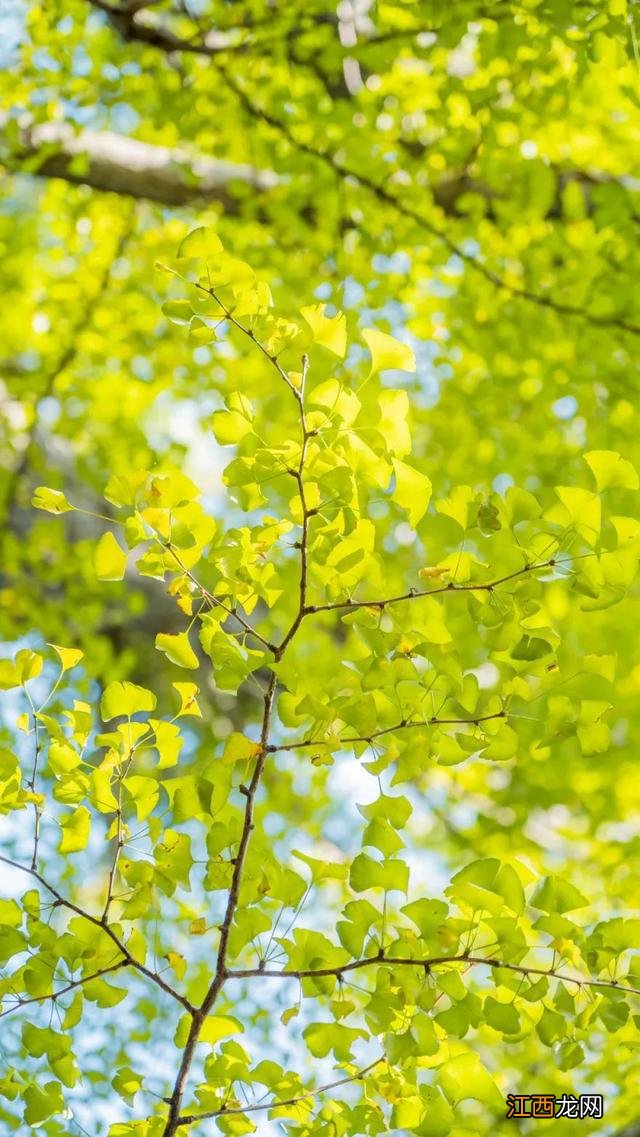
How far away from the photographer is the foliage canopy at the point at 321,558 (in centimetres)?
79

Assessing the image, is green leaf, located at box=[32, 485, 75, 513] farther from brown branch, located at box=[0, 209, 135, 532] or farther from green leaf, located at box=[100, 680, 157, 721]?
brown branch, located at box=[0, 209, 135, 532]

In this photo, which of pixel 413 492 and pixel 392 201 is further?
pixel 392 201

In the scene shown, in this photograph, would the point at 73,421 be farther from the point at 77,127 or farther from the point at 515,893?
the point at 515,893

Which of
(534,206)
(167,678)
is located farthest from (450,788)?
(534,206)

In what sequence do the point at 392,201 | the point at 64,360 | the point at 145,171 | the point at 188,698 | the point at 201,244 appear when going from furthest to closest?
the point at 64,360 → the point at 145,171 → the point at 392,201 → the point at 188,698 → the point at 201,244

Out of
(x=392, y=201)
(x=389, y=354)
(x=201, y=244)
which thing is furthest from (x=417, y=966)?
(x=392, y=201)

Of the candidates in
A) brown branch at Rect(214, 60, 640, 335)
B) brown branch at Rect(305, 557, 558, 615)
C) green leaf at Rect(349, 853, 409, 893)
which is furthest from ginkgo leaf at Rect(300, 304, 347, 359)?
brown branch at Rect(214, 60, 640, 335)

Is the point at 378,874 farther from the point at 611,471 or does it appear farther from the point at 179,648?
the point at 611,471

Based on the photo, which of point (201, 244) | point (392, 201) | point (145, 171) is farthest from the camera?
point (145, 171)

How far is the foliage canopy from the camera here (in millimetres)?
786

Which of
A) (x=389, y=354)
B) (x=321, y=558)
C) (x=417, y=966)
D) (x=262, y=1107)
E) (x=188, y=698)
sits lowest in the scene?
(x=262, y=1107)

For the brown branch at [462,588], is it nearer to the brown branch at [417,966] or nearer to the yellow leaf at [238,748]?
the yellow leaf at [238,748]

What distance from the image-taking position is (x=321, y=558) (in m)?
0.79

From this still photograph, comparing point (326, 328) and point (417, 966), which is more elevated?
point (326, 328)
